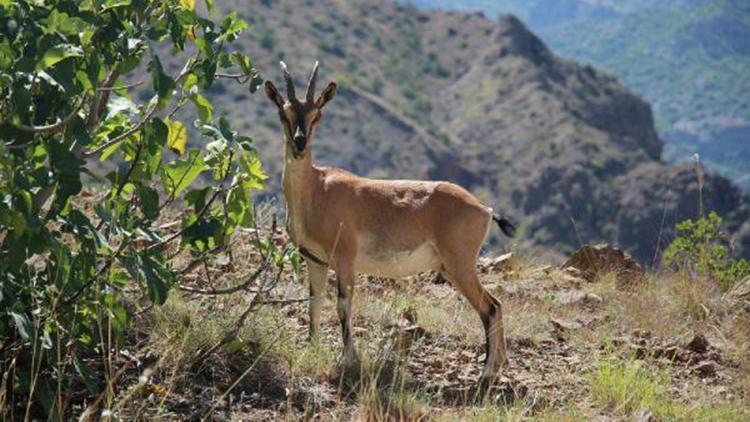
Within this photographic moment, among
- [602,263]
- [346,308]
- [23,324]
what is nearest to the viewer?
[23,324]

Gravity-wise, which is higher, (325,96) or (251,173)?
(325,96)

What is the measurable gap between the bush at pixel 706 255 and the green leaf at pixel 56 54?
808 centimetres

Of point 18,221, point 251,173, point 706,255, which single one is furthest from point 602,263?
point 18,221

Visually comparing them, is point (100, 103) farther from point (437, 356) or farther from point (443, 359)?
point (437, 356)

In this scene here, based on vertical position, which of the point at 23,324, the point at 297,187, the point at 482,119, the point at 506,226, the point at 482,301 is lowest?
the point at 482,119

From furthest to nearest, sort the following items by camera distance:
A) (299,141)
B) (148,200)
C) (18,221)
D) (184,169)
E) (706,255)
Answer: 1. (706,255)
2. (299,141)
3. (184,169)
4. (148,200)
5. (18,221)

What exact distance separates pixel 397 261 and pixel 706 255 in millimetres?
4693

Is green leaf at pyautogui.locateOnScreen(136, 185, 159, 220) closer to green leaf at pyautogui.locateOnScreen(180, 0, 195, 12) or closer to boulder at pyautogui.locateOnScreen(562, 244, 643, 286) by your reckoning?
green leaf at pyautogui.locateOnScreen(180, 0, 195, 12)

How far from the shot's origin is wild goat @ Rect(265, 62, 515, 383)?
28.3 feet

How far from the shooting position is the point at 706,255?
39.5 feet

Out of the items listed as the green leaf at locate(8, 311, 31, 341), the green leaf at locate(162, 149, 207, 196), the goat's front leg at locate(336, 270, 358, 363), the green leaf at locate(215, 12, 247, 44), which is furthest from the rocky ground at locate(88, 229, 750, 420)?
the green leaf at locate(215, 12, 247, 44)

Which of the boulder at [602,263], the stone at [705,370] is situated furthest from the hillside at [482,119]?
the stone at [705,370]

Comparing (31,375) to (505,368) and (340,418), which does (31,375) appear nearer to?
(340,418)

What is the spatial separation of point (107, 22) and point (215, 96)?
A: 3875 inches
